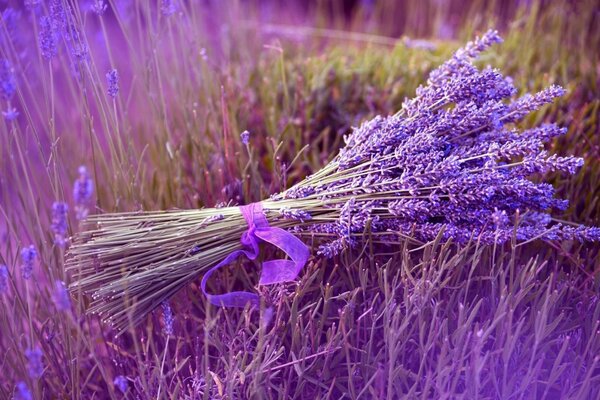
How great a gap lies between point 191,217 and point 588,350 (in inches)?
37.0

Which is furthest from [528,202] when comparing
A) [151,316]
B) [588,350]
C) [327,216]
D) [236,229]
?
[151,316]

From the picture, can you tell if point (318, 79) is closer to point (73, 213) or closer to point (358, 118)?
point (358, 118)

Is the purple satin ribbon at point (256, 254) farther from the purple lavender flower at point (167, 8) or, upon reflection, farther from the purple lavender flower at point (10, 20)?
the purple lavender flower at point (10, 20)

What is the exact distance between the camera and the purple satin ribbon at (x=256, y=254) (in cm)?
142

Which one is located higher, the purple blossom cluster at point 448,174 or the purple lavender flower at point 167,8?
the purple lavender flower at point 167,8

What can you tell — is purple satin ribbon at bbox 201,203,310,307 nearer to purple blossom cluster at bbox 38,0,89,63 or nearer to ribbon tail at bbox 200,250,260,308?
ribbon tail at bbox 200,250,260,308

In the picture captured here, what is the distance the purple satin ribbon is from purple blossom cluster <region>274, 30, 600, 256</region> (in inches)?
2.6

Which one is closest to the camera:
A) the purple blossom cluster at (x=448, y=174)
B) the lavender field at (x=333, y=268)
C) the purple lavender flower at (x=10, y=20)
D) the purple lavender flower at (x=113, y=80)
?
the lavender field at (x=333, y=268)

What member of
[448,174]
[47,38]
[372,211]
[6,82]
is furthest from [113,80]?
[448,174]

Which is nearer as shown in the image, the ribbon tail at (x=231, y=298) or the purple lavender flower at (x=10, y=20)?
the ribbon tail at (x=231, y=298)

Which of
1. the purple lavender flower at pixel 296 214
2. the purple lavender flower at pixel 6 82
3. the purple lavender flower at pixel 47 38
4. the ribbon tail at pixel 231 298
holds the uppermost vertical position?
the purple lavender flower at pixel 47 38

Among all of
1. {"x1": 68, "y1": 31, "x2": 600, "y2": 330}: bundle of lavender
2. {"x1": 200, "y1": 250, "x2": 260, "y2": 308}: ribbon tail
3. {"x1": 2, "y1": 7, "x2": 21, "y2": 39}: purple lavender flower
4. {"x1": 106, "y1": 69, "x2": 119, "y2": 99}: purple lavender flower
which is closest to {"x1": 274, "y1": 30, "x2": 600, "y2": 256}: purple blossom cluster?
{"x1": 68, "y1": 31, "x2": 600, "y2": 330}: bundle of lavender

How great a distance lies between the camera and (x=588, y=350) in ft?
4.21

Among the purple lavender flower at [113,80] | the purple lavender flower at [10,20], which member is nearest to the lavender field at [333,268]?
the purple lavender flower at [113,80]
